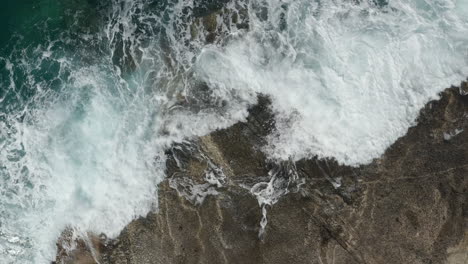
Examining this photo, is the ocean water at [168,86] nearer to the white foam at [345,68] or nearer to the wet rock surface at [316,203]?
the white foam at [345,68]

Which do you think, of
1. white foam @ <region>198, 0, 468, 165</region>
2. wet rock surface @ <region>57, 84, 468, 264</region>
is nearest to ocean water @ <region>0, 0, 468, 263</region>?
white foam @ <region>198, 0, 468, 165</region>

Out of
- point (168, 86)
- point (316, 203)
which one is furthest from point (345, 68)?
point (168, 86)

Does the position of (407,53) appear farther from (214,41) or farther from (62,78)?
A: (62,78)

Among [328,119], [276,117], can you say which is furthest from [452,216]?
[276,117]

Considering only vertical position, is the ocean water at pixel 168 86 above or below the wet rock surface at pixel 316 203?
above

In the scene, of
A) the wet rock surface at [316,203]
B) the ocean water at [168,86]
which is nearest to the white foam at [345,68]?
the ocean water at [168,86]

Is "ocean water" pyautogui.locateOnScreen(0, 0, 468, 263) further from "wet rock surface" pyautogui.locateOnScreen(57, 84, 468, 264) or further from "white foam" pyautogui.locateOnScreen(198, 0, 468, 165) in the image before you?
"wet rock surface" pyautogui.locateOnScreen(57, 84, 468, 264)
